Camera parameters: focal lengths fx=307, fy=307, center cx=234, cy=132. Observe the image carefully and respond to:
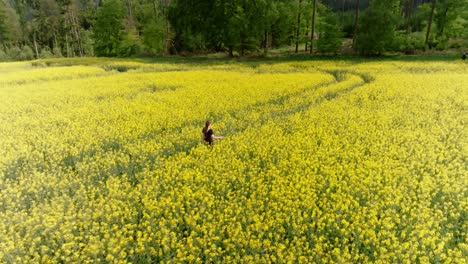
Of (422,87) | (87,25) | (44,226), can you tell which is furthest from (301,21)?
(87,25)

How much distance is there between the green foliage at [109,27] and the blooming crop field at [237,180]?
150 feet

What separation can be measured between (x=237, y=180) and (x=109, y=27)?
59.8 m

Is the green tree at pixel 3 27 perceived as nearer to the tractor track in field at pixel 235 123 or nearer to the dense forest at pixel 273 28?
the dense forest at pixel 273 28

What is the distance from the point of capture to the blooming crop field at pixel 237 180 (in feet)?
20.4

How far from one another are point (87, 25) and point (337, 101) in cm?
12499

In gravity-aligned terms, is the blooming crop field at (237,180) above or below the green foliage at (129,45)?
below

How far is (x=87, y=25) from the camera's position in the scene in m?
118

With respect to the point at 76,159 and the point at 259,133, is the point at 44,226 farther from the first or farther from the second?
the point at 259,133

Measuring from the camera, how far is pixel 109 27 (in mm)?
Result: 59094

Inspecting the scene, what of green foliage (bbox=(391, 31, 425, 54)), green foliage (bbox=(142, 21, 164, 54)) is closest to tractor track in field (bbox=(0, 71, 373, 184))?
green foliage (bbox=(391, 31, 425, 54))

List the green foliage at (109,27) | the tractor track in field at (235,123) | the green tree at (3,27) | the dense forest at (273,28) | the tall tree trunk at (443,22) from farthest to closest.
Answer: the green tree at (3,27), the green foliage at (109,27), the tall tree trunk at (443,22), the dense forest at (273,28), the tractor track in field at (235,123)

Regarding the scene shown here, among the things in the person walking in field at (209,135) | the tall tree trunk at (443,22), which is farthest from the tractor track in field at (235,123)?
the tall tree trunk at (443,22)

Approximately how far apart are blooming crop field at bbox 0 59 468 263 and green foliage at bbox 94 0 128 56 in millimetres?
45704

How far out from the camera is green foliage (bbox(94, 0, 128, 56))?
58219mm
